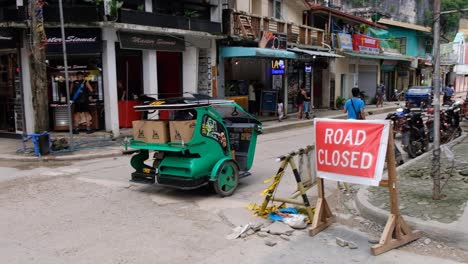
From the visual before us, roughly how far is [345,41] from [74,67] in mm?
18130

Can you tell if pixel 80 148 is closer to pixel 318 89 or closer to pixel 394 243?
pixel 394 243

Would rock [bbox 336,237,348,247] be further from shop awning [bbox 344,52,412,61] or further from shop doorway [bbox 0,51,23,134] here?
shop awning [bbox 344,52,412,61]

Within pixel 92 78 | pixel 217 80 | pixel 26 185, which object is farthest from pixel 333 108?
pixel 26 185

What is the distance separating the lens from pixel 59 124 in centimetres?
1530

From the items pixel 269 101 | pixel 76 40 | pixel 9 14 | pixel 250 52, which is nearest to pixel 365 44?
→ pixel 269 101

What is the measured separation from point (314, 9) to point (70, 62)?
617 inches

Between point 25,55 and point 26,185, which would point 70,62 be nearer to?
point 25,55

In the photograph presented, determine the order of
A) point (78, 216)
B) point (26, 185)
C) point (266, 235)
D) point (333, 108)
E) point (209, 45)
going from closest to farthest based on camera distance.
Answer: point (266, 235)
point (78, 216)
point (26, 185)
point (209, 45)
point (333, 108)

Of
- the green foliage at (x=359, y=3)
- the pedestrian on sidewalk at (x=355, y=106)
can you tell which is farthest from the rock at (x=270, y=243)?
the green foliage at (x=359, y=3)

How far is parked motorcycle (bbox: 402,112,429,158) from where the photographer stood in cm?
1110

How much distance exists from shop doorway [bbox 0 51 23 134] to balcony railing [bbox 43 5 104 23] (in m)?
2.55

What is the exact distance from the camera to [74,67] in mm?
15000

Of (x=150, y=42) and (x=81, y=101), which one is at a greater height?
(x=150, y=42)

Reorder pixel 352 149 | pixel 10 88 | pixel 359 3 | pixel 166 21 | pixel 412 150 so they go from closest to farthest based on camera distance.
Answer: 1. pixel 352 149
2. pixel 412 150
3. pixel 166 21
4. pixel 10 88
5. pixel 359 3
